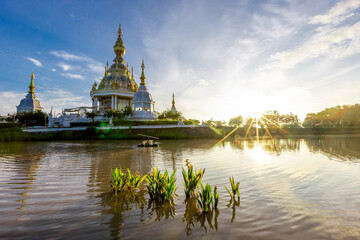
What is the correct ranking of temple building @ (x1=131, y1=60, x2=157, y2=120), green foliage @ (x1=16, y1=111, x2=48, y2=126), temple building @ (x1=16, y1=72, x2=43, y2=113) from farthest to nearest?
temple building @ (x1=16, y1=72, x2=43, y2=113), temple building @ (x1=131, y1=60, x2=157, y2=120), green foliage @ (x1=16, y1=111, x2=48, y2=126)


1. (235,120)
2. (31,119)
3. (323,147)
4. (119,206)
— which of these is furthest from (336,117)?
(31,119)

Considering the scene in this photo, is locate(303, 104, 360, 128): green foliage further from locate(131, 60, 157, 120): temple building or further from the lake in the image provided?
the lake

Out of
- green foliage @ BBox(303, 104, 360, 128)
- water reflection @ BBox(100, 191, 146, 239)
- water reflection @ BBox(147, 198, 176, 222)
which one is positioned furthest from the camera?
green foliage @ BBox(303, 104, 360, 128)

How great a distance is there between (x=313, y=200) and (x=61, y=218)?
23.3 ft

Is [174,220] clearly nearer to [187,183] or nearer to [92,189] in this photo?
[187,183]

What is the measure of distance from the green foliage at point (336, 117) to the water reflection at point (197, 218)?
88.5m

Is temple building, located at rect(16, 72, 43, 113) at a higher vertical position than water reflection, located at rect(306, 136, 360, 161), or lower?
higher

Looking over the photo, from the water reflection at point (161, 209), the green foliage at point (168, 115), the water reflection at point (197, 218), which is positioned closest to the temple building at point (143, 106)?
the green foliage at point (168, 115)

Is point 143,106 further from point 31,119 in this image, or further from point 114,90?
point 31,119

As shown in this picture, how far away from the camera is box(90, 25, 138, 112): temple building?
217 ft

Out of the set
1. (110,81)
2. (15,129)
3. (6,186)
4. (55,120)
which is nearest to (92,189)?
(6,186)

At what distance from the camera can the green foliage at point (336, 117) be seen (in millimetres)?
72312

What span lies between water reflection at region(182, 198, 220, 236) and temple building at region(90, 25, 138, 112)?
6264cm

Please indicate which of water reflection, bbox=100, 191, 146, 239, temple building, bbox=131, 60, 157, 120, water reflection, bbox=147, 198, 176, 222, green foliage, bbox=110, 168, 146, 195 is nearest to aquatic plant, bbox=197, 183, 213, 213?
water reflection, bbox=147, 198, 176, 222
